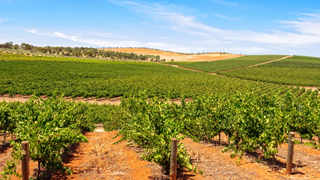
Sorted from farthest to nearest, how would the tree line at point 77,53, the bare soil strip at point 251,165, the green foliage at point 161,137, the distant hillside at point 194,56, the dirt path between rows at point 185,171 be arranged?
1. the distant hillside at point 194,56
2. the tree line at point 77,53
3. the bare soil strip at point 251,165
4. the dirt path between rows at point 185,171
5. the green foliage at point 161,137

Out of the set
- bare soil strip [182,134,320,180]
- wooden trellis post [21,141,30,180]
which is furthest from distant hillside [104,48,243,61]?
wooden trellis post [21,141,30,180]

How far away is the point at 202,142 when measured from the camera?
39.9ft

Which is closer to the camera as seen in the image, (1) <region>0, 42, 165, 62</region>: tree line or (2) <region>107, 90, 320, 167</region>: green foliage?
(2) <region>107, 90, 320, 167</region>: green foliage

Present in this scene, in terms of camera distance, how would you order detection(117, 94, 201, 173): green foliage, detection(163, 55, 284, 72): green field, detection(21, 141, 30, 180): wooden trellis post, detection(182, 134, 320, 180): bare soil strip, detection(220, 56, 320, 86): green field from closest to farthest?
1. detection(21, 141, 30, 180): wooden trellis post
2. detection(117, 94, 201, 173): green foliage
3. detection(182, 134, 320, 180): bare soil strip
4. detection(220, 56, 320, 86): green field
5. detection(163, 55, 284, 72): green field

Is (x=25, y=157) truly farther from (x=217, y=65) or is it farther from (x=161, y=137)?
(x=217, y=65)

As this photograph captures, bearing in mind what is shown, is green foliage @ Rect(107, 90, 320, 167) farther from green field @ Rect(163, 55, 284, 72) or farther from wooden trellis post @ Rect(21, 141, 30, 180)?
green field @ Rect(163, 55, 284, 72)

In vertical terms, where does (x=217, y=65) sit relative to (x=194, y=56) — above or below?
below

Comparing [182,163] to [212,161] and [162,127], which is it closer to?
[162,127]

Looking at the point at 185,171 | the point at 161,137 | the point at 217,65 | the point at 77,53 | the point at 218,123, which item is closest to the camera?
the point at 161,137

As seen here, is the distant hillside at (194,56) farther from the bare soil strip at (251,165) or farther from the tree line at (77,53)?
the bare soil strip at (251,165)

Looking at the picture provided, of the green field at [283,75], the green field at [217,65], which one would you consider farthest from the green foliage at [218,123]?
the green field at [217,65]

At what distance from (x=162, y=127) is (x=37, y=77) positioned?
Answer: 44.1 m

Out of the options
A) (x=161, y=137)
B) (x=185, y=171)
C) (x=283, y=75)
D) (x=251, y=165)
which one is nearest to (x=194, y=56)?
(x=283, y=75)

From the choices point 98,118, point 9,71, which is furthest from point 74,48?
point 98,118
